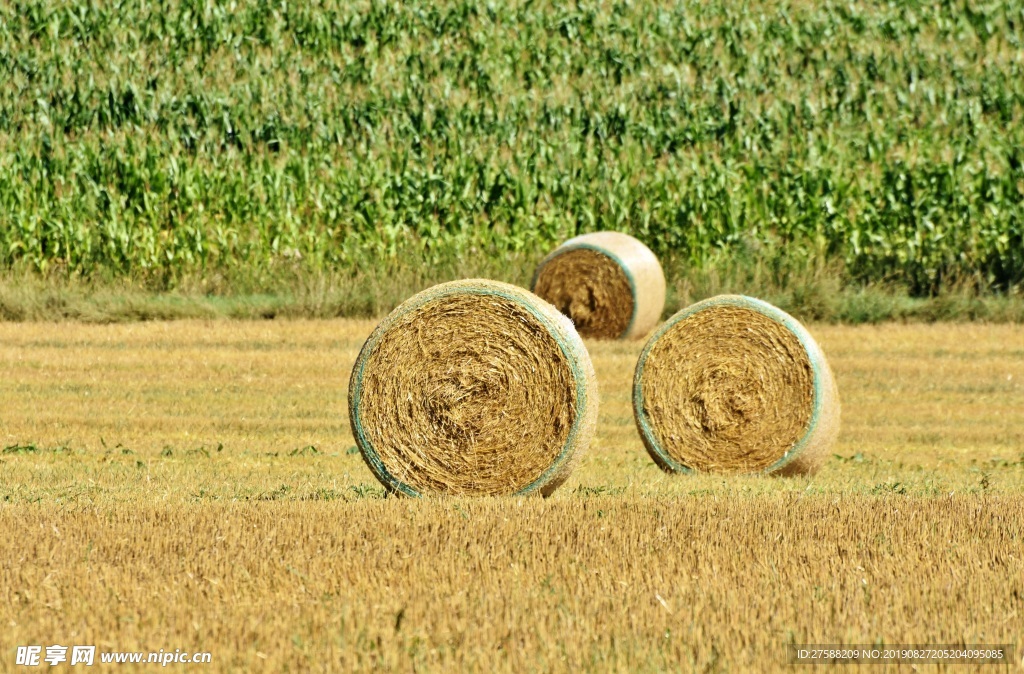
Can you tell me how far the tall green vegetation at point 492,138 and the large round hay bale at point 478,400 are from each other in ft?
41.0

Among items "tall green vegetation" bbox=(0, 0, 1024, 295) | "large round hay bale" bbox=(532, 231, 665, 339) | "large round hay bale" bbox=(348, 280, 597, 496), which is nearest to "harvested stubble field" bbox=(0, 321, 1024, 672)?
"large round hay bale" bbox=(348, 280, 597, 496)

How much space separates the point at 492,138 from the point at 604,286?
764cm

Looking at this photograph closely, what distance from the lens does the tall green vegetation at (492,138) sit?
22.9m

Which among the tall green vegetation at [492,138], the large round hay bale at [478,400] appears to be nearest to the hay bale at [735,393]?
the large round hay bale at [478,400]

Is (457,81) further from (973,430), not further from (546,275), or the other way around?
(973,430)

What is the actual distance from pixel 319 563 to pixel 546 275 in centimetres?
1169

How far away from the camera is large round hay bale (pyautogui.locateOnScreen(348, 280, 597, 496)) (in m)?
9.54

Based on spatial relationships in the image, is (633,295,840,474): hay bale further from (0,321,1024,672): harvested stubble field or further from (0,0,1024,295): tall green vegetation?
(0,0,1024,295): tall green vegetation

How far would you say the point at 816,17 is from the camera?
1291 inches

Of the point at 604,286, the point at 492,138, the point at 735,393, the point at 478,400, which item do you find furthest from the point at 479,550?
the point at 492,138

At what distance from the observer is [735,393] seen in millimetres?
11320

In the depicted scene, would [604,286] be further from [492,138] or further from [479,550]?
[479,550]

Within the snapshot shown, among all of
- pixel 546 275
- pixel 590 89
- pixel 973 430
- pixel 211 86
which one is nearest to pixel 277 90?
pixel 211 86

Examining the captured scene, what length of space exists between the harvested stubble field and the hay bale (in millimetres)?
332
